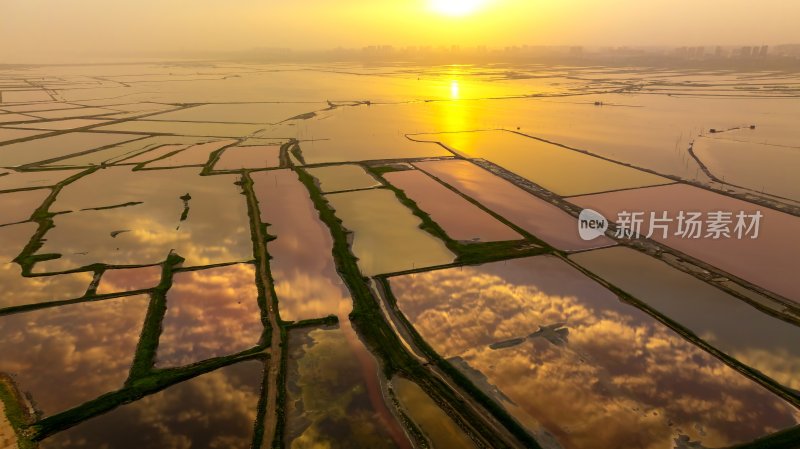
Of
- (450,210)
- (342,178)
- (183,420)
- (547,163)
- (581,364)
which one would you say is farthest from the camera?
(547,163)

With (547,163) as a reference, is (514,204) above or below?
below

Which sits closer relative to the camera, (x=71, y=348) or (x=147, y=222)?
(x=71, y=348)

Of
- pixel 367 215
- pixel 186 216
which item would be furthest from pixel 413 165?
pixel 186 216

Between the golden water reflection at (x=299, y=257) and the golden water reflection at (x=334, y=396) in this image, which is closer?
the golden water reflection at (x=334, y=396)

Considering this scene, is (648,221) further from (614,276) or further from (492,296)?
(492,296)

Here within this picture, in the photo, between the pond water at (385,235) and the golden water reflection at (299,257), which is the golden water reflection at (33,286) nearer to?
the golden water reflection at (299,257)

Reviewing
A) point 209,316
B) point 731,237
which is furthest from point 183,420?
point 731,237

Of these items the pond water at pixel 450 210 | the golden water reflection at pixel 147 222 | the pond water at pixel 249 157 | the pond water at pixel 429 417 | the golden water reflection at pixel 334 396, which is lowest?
the pond water at pixel 429 417

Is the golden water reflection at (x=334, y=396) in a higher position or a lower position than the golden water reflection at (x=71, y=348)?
lower

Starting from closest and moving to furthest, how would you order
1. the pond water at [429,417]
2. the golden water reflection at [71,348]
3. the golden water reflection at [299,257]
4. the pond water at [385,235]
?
the pond water at [429,417] < the golden water reflection at [71,348] < the golden water reflection at [299,257] < the pond water at [385,235]

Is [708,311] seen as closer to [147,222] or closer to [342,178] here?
[342,178]

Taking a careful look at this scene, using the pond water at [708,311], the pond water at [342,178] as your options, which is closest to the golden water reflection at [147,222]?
the pond water at [342,178]
